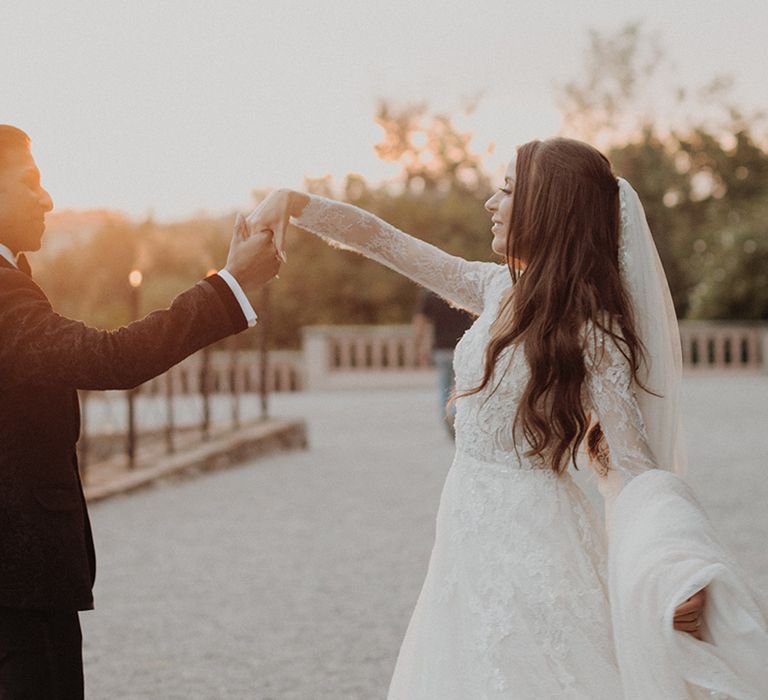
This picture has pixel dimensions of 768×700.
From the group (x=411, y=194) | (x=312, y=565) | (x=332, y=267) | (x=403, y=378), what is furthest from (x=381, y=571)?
(x=411, y=194)

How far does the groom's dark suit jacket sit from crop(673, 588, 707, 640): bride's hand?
Result: 1.05 m

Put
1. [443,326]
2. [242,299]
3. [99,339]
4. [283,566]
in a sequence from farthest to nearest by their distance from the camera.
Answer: [443,326], [283,566], [242,299], [99,339]

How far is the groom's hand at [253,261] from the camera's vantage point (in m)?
2.77

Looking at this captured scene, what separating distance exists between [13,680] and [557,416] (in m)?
1.29

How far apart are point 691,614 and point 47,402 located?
1373 mm

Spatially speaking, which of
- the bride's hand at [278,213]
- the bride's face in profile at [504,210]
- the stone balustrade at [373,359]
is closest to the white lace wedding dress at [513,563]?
the bride's face in profile at [504,210]

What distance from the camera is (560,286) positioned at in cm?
293

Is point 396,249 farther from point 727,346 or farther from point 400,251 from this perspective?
point 727,346

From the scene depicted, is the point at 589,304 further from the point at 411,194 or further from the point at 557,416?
the point at 411,194

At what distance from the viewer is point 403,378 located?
86.1ft

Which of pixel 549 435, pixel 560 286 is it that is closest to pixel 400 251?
pixel 560 286

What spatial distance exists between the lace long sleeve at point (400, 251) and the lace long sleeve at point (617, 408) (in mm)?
666

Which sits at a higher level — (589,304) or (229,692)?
(589,304)

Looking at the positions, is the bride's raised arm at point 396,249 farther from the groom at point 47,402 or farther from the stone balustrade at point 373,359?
the stone balustrade at point 373,359
